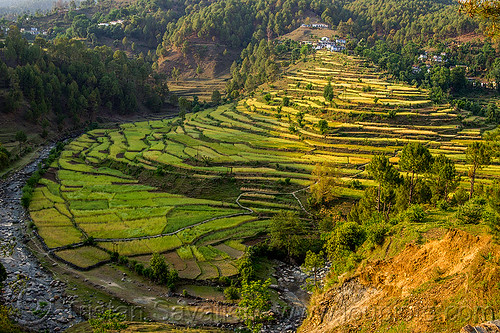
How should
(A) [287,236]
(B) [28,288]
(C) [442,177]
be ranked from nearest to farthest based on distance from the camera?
(B) [28,288], (C) [442,177], (A) [287,236]

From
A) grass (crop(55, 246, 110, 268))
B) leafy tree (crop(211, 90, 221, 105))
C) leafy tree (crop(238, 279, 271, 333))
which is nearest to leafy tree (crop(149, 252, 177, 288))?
grass (crop(55, 246, 110, 268))

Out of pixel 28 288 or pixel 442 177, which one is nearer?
pixel 28 288

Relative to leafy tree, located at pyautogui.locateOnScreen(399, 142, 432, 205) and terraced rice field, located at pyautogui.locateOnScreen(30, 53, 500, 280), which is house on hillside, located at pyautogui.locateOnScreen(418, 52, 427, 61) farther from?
leafy tree, located at pyautogui.locateOnScreen(399, 142, 432, 205)

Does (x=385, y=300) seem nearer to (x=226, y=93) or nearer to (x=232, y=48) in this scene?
(x=226, y=93)

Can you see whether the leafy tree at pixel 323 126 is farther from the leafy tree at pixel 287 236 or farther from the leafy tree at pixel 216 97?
the leafy tree at pixel 216 97

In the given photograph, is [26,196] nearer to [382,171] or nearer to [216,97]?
[382,171]

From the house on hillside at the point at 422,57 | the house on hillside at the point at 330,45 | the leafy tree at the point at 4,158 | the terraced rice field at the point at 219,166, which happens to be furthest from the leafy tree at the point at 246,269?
the house on hillside at the point at 422,57

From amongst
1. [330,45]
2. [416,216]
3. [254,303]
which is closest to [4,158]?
[254,303]

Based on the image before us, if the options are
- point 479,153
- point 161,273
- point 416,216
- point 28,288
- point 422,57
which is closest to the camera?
point 416,216
